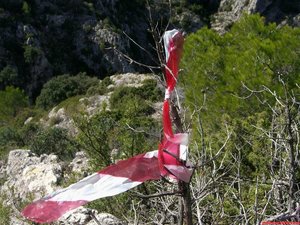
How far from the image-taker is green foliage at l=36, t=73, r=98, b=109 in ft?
72.1

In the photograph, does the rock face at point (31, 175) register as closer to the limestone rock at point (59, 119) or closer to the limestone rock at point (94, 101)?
the limestone rock at point (59, 119)

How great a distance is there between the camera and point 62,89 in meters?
22.0

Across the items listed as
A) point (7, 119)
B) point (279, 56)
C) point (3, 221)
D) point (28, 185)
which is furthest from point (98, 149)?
point (7, 119)

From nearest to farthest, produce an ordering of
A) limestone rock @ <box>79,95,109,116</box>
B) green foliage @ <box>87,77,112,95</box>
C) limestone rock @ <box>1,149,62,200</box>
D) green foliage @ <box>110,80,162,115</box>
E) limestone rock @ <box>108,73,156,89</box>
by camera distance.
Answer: limestone rock @ <box>1,149,62,200</box> < green foliage @ <box>110,80,162,115</box> < limestone rock @ <box>79,95,109,116</box> < limestone rock @ <box>108,73,156,89</box> < green foliage @ <box>87,77,112,95</box>

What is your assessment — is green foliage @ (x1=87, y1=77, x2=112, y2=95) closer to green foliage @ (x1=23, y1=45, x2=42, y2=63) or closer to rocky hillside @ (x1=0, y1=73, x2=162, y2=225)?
green foliage @ (x1=23, y1=45, x2=42, y2=63)

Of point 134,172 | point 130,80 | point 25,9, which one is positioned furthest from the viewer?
point 25,9

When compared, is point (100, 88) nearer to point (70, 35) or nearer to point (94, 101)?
point (94, 101)

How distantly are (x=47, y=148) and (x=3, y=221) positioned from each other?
6.08m

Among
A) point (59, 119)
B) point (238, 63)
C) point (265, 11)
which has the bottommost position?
point (59, 119)

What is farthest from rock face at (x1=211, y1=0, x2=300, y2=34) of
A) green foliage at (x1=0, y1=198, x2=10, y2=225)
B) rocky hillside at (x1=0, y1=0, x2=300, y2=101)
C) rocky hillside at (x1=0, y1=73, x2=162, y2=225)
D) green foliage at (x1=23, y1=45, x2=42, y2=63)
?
green foliage at (x1=0, y1=198, x2=10, y2=225)

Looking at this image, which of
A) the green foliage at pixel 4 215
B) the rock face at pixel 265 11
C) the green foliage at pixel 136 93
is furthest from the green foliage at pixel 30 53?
the green foliage at pixel 4 215

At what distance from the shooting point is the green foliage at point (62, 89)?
866 inches

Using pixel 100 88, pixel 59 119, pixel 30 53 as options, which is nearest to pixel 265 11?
pixel 30 53

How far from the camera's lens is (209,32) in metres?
11.6
